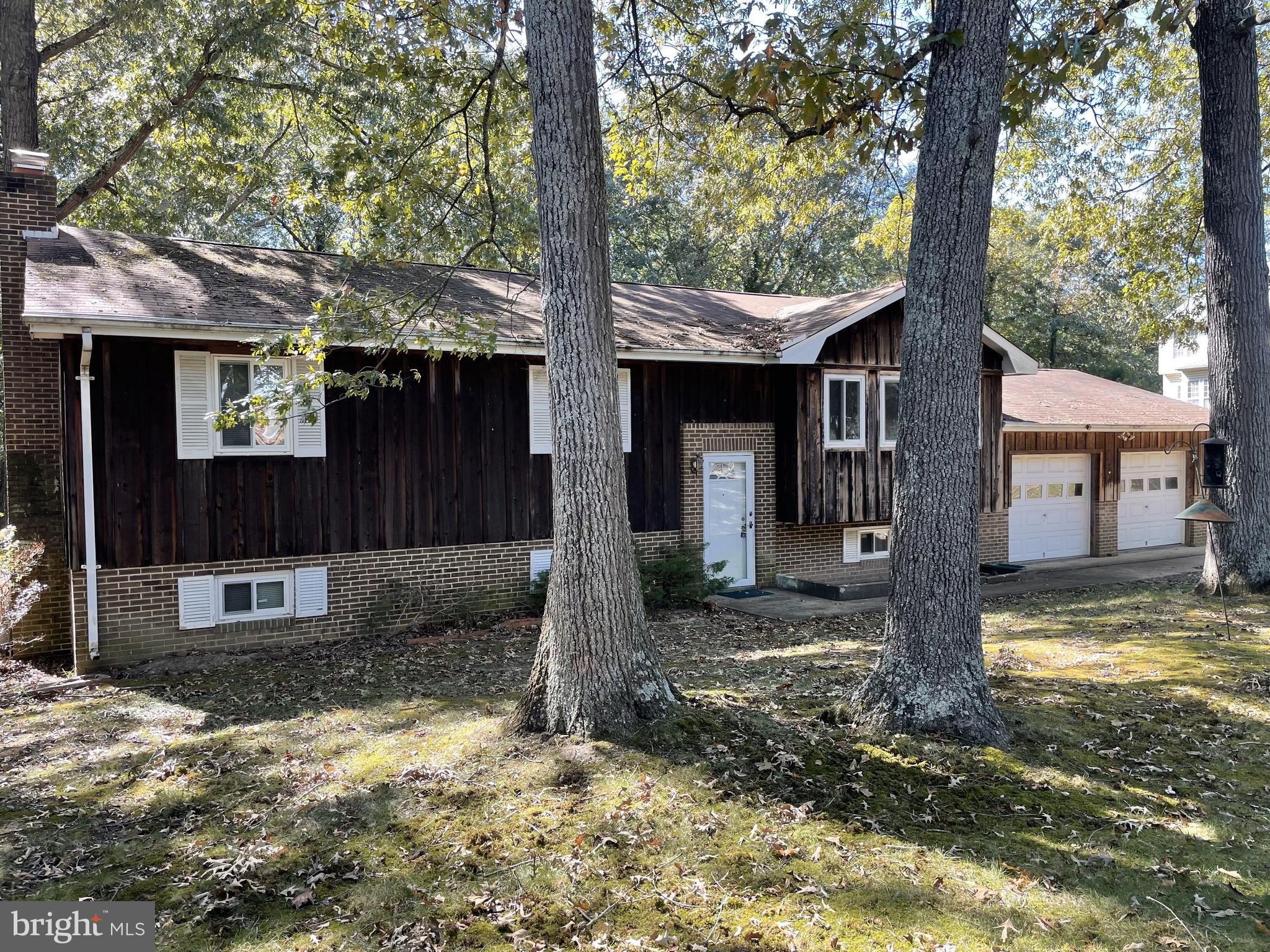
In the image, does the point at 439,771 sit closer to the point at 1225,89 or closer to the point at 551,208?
the point at 551,208

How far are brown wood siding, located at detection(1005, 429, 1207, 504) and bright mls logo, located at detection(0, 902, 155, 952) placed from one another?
17251 mm

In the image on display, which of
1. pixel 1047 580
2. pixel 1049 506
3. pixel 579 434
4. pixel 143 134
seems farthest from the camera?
pixel 1049 506

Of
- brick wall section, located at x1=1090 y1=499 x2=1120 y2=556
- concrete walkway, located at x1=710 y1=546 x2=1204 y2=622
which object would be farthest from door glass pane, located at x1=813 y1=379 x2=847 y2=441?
brick wall section, located at x1=1090 y1=499 x2=1120 y2=556

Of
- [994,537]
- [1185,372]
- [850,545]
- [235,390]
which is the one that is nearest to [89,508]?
[235,390]

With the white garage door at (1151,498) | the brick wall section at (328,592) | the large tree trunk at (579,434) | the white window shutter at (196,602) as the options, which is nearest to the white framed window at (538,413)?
the brick wall section at (328,592)

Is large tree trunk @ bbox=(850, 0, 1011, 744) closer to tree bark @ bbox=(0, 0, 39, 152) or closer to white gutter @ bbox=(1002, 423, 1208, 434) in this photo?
white gutter @ bbox=(1002, 423, 1208, 434)

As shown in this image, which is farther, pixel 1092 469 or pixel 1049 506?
pixel 1092 469

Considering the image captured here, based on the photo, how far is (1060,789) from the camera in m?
5.26

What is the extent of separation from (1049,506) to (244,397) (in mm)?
16841

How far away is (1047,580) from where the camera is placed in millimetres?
16125

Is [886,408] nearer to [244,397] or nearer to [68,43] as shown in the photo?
[244,397]

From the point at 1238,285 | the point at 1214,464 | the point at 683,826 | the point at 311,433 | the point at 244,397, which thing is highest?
the point at 1238,285

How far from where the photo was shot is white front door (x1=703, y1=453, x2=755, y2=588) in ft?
47.4

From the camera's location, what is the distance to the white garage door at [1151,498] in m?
20.8
